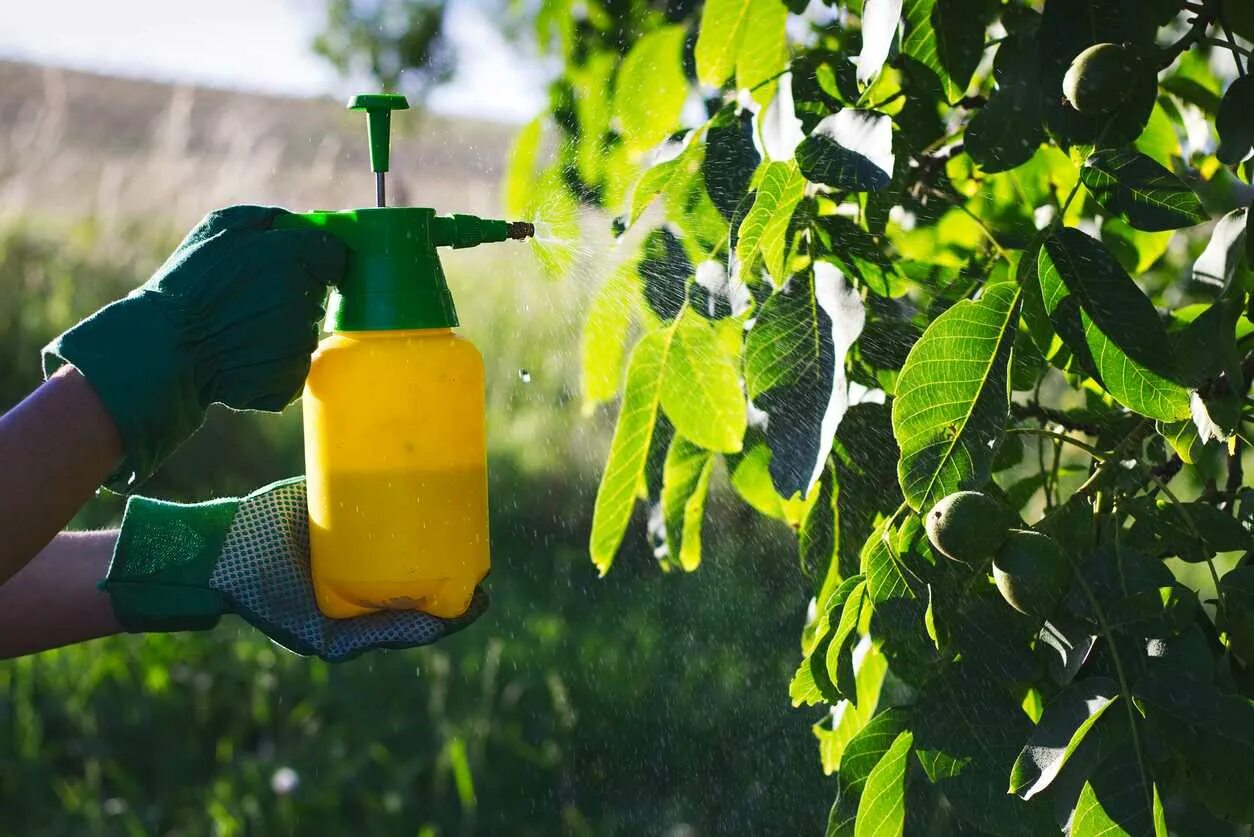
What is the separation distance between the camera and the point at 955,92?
1148mm

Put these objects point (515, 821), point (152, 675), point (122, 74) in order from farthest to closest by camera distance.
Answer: point (122, 74) → point (152, 675) → point (515, 821)

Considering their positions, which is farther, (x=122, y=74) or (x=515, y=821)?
(x=122, y=74)

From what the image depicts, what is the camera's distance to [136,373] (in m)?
1.25

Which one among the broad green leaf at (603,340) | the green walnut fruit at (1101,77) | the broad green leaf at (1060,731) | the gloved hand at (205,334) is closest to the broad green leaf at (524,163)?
the broad green leaf at (603,340)

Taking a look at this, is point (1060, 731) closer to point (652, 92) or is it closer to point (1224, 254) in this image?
point (1224, 254)

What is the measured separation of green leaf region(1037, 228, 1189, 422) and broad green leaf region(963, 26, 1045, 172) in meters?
0.11

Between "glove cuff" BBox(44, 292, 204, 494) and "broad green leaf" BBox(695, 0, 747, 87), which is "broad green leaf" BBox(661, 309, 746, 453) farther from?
"glove cuff" BBox(44, 292, 204, 494)

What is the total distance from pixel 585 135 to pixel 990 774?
818mm

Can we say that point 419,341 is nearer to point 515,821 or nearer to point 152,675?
point 515,821

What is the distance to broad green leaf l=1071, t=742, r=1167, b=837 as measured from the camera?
921mm


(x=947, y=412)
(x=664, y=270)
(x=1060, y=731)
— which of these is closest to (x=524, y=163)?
(x=664, y=270)

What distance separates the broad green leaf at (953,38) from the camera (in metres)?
1.15

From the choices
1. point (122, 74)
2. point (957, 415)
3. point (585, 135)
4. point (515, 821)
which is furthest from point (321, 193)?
point (957, 415)

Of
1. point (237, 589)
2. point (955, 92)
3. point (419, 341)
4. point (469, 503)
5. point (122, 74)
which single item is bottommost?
point (122, 74)
